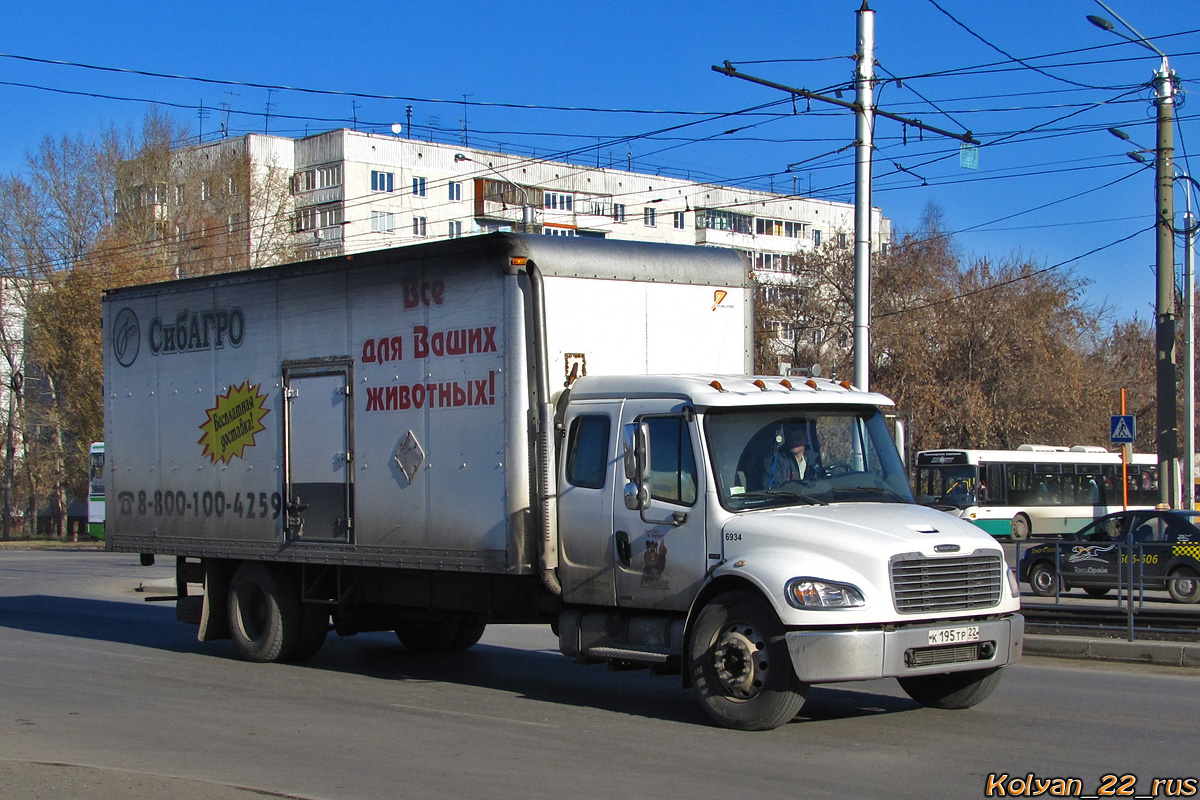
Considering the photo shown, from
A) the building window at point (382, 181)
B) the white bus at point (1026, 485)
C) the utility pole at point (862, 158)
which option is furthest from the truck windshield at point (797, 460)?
the building window at point (382, 181)

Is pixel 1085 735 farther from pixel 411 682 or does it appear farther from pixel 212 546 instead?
pixel 212 546

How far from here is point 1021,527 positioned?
4288 cm

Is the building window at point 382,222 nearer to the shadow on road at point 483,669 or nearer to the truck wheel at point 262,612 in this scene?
the shadow on road at point 483,669

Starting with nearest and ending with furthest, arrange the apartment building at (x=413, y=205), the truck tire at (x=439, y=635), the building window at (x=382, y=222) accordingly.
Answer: the truck tire at (x=439, y=635) → the apartment building at (x=413, y=205) → the building window at (x=382, y=222)

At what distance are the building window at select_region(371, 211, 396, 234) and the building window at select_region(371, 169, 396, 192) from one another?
4.95 feet

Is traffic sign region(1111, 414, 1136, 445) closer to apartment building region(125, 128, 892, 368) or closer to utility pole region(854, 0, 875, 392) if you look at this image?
utility pole region(854, 0, 875, 392)

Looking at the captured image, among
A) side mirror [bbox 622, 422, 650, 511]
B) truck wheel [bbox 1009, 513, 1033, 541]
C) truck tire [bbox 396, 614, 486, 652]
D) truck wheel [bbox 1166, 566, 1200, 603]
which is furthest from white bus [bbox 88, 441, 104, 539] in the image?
side mirror [bbox 622, 422, 650, 511]

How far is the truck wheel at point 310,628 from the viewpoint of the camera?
12.7 m

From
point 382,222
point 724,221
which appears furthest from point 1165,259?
point 724,221

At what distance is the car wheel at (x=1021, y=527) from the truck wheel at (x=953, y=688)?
114 ft

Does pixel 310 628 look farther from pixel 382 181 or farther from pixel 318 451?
pixel 382 181

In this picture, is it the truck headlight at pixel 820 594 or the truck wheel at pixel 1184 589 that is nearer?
the truck headlight at pixel 820 594

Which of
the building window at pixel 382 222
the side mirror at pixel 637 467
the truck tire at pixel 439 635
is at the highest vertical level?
the building window at pixel 382 222

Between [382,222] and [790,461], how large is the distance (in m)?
62.3
